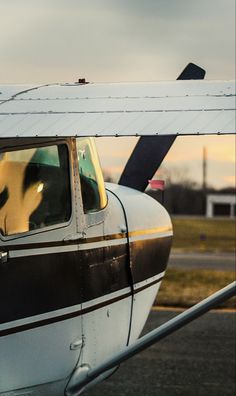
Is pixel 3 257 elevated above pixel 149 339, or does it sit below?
above

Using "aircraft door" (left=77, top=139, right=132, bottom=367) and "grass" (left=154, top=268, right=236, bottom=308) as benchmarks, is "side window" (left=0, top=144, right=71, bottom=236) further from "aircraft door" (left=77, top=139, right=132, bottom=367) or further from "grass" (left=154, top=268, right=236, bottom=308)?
"grass" (left=154, top=268, right=236, bottom=308)

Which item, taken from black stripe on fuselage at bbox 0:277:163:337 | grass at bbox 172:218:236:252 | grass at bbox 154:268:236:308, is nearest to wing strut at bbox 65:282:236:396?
black stripe on fuselage at bbox 0:277:163:337

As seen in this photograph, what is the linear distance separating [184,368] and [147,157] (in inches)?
109

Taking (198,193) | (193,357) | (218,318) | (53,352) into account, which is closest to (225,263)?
(218,318)

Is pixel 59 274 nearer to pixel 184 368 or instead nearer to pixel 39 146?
pixel 39 146

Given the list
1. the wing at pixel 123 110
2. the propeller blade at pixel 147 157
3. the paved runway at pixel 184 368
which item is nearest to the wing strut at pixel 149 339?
the wing at pixel 123 110

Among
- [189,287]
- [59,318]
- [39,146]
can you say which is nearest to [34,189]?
[39,146]

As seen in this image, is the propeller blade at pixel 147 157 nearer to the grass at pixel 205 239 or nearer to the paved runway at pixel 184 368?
the paved runway at pixel 184 368

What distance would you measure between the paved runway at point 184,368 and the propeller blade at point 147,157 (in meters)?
2.14

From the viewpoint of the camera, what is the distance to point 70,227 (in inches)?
160

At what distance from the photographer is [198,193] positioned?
75.5 m

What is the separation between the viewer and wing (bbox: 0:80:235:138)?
3287mm

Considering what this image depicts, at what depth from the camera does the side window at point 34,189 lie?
3670mm

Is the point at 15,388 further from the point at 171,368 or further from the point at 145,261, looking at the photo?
the point at 171,368
